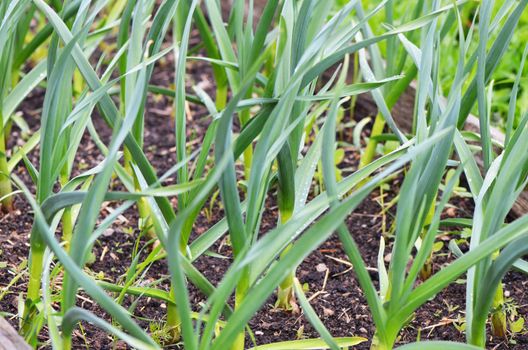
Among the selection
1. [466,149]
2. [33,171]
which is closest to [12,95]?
[33,171]

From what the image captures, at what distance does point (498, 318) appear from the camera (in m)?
1.79

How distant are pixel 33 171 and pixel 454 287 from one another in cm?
96

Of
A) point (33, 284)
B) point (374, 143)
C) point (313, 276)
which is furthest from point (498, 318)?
point (33, 284)

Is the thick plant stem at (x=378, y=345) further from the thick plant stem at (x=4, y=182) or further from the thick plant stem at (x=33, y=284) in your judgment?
the thick plant stem at (x=4, y=182)

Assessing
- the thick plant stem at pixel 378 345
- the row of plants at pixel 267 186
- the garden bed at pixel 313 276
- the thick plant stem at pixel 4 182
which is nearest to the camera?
the row of plants at pixel 267 186

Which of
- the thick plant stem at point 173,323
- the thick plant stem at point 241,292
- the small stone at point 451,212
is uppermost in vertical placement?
the thick plant stem at point 241,292

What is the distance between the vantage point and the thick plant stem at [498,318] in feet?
5.77

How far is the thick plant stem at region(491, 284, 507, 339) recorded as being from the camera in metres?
1.76

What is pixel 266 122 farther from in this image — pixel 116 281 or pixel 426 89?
pixel 116 281

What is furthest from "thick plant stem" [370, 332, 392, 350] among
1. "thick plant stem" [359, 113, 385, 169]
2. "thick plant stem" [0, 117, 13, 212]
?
"thick plant stem" [0, 117, 13, 212]

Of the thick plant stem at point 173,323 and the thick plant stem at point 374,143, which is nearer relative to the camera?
the thick plant stem at point 173,323

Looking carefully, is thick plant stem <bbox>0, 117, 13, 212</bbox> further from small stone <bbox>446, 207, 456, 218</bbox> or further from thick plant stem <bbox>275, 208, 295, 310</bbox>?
small stone <bbox>446, 207, 456, 218</bbox>

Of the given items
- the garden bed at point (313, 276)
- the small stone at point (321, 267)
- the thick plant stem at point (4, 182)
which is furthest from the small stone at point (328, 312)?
the thick plant stem at point (4, 182)

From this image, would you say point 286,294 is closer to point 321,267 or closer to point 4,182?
point 321,267
